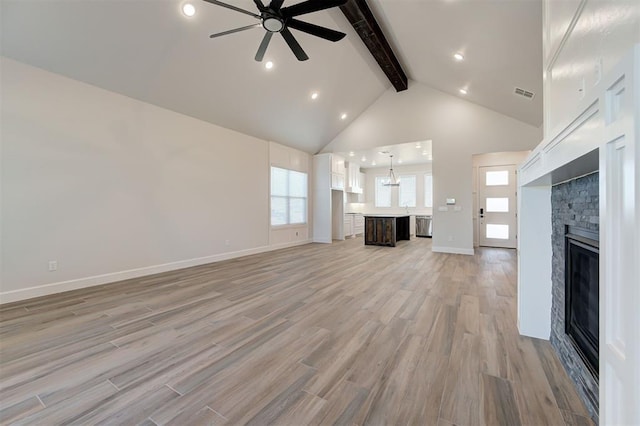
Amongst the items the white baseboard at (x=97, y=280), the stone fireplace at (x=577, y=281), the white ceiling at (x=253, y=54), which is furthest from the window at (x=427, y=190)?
the stone fireplace at (x=577, y=281)

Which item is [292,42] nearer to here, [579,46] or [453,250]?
[579,46]

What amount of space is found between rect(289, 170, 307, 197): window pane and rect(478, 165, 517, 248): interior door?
17.1 ft

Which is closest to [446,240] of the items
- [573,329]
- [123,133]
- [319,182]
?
→ [319,182]

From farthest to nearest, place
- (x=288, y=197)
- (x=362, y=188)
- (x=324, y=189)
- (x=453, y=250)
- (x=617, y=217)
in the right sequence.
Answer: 1. (x=362, y=188)
2. (x=324, y=189)
3. (x=288, y=197)
4. (x=453, y=250)
5. (x=617, y=217)

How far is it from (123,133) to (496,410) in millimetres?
5475

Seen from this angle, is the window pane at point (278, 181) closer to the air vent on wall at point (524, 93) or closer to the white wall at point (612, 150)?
the air vent on wall at point (524, 93)

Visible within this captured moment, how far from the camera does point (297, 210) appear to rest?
26.6 feet

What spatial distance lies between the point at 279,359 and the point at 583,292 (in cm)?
210

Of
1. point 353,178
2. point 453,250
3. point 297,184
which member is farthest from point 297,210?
point 453,250

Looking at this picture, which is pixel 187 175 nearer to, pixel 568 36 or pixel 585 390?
pixel 568 36

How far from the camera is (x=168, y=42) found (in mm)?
3670

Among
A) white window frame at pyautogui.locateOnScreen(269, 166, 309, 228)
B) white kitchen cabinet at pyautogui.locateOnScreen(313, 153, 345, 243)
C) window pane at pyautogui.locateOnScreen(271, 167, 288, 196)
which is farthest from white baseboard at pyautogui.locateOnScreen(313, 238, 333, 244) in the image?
window pane at pyautogui.locateOnScreen(271, 167, 288, 196)

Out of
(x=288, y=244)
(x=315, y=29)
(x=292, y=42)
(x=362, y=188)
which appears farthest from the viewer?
(x=362, y=188)

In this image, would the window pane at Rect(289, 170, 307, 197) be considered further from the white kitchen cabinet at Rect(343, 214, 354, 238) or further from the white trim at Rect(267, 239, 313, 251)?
the white kitchen cabinet at Rect(343, 214, 354, 238)
